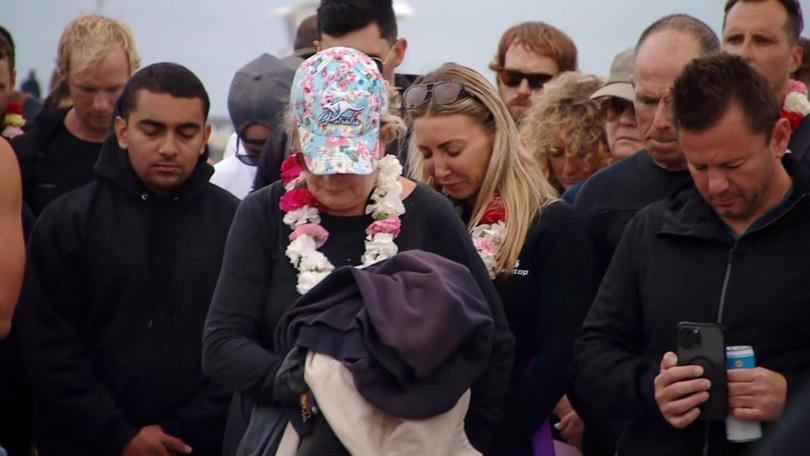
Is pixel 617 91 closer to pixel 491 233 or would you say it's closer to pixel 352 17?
pixel 352 17

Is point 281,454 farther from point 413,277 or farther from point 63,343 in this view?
point 63,343

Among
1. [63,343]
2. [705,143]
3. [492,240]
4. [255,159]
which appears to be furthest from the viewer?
[255,159]

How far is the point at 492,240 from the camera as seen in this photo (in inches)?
185

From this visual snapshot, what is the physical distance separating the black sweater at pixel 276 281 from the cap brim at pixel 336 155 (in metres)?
0.20

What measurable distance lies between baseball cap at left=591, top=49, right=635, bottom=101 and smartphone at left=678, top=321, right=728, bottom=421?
6.87 ft

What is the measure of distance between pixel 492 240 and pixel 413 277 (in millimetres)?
915

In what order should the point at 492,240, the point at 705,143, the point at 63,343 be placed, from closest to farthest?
the point at 705,143
the point at 492,240
the point at 63,343

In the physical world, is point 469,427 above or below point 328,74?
below

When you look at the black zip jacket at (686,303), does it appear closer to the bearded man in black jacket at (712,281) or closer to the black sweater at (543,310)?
the bearded man in black jacket at (712,281)

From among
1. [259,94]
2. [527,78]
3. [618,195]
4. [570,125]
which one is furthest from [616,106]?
[259,94]

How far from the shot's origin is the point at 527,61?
7.37 meters

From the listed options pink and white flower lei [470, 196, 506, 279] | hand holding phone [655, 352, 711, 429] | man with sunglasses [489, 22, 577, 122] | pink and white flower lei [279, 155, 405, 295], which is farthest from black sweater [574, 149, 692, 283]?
man with sunglasses [489, 22, 577, 122]

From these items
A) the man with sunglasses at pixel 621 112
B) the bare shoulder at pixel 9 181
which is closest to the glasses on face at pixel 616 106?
the man with sunglasses at pixel 621 112

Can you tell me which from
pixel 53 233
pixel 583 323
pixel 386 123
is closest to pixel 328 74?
pixel 386 123
